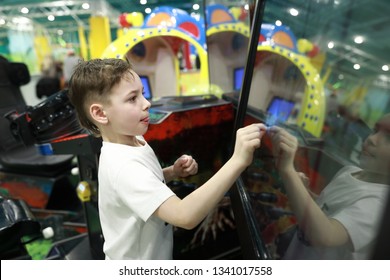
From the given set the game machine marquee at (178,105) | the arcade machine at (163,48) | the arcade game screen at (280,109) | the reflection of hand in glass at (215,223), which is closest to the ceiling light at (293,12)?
the arcade game screen at (280,109)

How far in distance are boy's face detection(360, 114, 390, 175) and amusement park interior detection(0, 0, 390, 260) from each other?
0.4 inches

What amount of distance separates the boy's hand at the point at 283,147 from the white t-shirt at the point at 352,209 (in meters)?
0.16

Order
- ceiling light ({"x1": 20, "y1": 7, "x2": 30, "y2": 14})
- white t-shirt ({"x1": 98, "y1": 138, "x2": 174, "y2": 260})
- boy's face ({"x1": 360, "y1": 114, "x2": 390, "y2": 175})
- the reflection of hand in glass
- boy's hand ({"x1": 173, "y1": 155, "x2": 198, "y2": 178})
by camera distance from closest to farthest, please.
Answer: boy's face ({"x1": 360, "y1": 114, "x2": 390, "y2": 175}) < white t-shirt ({"x1": 98, "y1": 138, "x2": 174, "y2": 260}) < boy's hand ({"x1": 173, "y1": 155, "x2": 198, "y2": 178}) < the reflection of hand in glass < ceiling light ({"x1": 20, "y1": 7, "x2": 30, "y2": 14})

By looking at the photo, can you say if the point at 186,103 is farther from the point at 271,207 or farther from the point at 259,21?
the point at 271,207

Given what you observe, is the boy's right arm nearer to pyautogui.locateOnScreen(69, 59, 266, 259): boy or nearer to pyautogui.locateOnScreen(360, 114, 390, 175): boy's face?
pyautogui.locateOnScreen(69, 59, 266, 259): boy

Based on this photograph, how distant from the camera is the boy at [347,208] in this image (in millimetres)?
455

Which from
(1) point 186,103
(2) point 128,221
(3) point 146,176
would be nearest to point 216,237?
(1) point 186,103

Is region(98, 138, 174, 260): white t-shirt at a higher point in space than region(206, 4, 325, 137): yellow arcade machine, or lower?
lower

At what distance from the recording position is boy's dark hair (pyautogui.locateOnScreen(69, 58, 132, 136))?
0.71m

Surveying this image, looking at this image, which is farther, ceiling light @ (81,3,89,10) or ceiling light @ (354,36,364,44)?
ceiling light @ (81,3,89,10)

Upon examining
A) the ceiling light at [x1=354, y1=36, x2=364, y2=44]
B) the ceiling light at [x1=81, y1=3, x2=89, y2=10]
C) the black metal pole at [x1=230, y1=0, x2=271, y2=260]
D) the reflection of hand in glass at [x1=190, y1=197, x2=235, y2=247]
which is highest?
the ceiling light at [x1=81, y1=3, x2=89, y2=10]

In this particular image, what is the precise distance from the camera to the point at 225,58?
5.97ft

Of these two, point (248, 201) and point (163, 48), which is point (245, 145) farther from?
point (163, 48)

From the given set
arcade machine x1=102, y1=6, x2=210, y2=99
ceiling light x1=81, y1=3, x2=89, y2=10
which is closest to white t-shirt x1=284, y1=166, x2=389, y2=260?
arcade machine x1=102, y1=6, x2=210, y2=99
